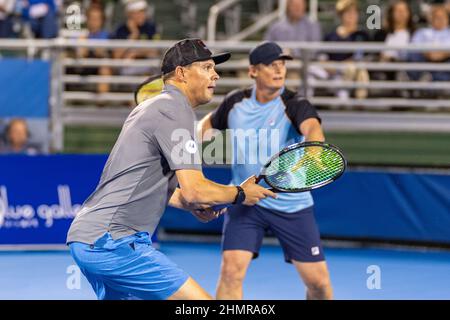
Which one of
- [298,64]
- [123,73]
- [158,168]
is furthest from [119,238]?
[123,73]

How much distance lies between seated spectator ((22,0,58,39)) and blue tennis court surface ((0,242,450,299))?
130 inches

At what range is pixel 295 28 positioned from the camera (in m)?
12.9

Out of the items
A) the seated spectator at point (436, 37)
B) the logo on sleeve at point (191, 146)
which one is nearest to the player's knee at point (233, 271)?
the logo on sleeve at point (191, 146)

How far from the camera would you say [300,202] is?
7391 mm

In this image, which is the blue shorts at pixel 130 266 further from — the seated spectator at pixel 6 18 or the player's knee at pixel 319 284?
the seated spectator at pixel 6 18

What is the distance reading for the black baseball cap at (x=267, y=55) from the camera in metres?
7.48

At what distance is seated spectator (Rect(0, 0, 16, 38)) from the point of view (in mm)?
13672

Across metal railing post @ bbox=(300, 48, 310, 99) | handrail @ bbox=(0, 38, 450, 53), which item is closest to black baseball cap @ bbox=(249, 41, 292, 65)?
handrail @ bbox=(0, 38, 450, 53)

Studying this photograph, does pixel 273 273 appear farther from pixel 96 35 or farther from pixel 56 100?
pixel 96 35

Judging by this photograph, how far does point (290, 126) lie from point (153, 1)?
1068cm

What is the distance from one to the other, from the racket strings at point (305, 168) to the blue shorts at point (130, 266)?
942 mm

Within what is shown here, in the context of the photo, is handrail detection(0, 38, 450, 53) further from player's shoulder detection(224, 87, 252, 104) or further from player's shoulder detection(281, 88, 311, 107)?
player's shoulder detection(281, 88, 311, 107)

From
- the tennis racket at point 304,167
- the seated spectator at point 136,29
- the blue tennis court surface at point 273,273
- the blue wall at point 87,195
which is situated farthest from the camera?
the seated spectator at point 136,29

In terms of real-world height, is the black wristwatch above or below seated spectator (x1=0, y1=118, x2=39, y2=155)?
above
